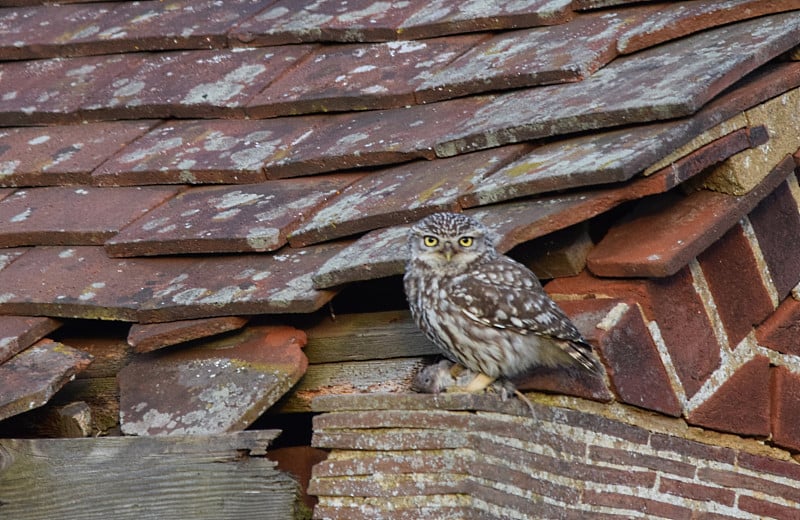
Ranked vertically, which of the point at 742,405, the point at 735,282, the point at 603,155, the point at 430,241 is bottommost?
the point at 742,405

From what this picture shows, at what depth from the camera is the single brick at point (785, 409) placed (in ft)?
12.9

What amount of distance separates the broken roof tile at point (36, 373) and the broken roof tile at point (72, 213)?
1.70ft

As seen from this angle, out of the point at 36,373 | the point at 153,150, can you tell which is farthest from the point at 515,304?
the point at 153,150

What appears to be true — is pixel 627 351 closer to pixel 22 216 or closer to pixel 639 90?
pixel 639 90

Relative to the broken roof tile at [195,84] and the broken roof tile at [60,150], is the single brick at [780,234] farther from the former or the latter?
the broken roof tile at [60,150]

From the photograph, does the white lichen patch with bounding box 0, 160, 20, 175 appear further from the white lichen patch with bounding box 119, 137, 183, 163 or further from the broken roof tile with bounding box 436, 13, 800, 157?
the broken roof tile with bounding box 436, 13, 800, 157

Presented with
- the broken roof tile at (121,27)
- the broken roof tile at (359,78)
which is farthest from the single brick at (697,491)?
the broken roof tile at (121,27)

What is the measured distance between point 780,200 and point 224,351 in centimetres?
180

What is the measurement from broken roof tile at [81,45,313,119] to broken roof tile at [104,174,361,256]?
519 millimetres

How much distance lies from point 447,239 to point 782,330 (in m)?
1.17

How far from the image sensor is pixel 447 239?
360 centimetres

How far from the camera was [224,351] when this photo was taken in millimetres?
3584

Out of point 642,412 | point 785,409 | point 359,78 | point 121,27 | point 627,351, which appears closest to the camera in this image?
→ point 627,351

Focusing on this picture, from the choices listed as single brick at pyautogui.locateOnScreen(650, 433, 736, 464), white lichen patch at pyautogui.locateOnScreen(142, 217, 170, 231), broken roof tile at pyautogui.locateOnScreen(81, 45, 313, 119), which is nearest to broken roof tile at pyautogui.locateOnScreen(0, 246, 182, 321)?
white lichen patch at pyautogui.locateOnScreen(142, 217, 170, 231)
